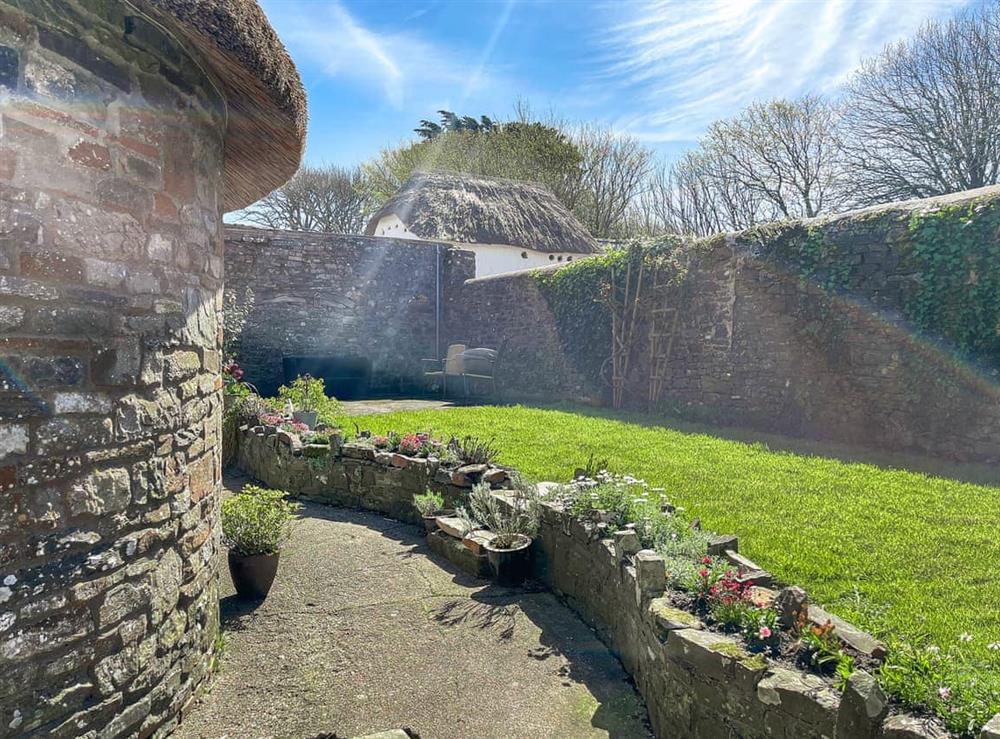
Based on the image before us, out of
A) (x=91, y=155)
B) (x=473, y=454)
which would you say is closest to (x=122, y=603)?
(x=91, y=155)

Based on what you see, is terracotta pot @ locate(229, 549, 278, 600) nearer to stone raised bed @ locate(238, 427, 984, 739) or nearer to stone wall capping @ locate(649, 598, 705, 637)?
stone raised bed @ locate(238, 427, 984, 739)

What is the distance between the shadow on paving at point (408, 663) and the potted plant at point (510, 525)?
0.46ft

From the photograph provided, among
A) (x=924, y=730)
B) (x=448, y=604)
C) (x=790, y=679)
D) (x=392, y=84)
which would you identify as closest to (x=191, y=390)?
(x=448, y=604)

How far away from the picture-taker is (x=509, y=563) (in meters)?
4.25

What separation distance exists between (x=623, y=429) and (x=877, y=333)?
123 inches

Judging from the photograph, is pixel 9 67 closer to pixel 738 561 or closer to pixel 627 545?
pixel 627 545

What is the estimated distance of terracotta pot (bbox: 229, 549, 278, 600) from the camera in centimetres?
395

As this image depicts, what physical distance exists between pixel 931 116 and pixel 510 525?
67.3ft

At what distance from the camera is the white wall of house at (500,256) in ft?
62.5

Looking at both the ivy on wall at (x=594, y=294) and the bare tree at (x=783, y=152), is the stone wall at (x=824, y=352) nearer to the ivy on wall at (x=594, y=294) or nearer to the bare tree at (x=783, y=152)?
the ivy on wall at (x=594, y=294)

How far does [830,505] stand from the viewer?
4.72 m

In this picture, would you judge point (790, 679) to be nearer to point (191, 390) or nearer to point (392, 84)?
Answer: point (191, 390)

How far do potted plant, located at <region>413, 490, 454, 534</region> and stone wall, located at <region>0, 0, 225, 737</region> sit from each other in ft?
7.55

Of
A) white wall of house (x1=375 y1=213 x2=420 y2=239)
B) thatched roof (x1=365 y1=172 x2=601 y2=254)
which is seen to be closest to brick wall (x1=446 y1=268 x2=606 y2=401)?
thatched roof (x1=365 y1=172 x2=601 y2=254)
